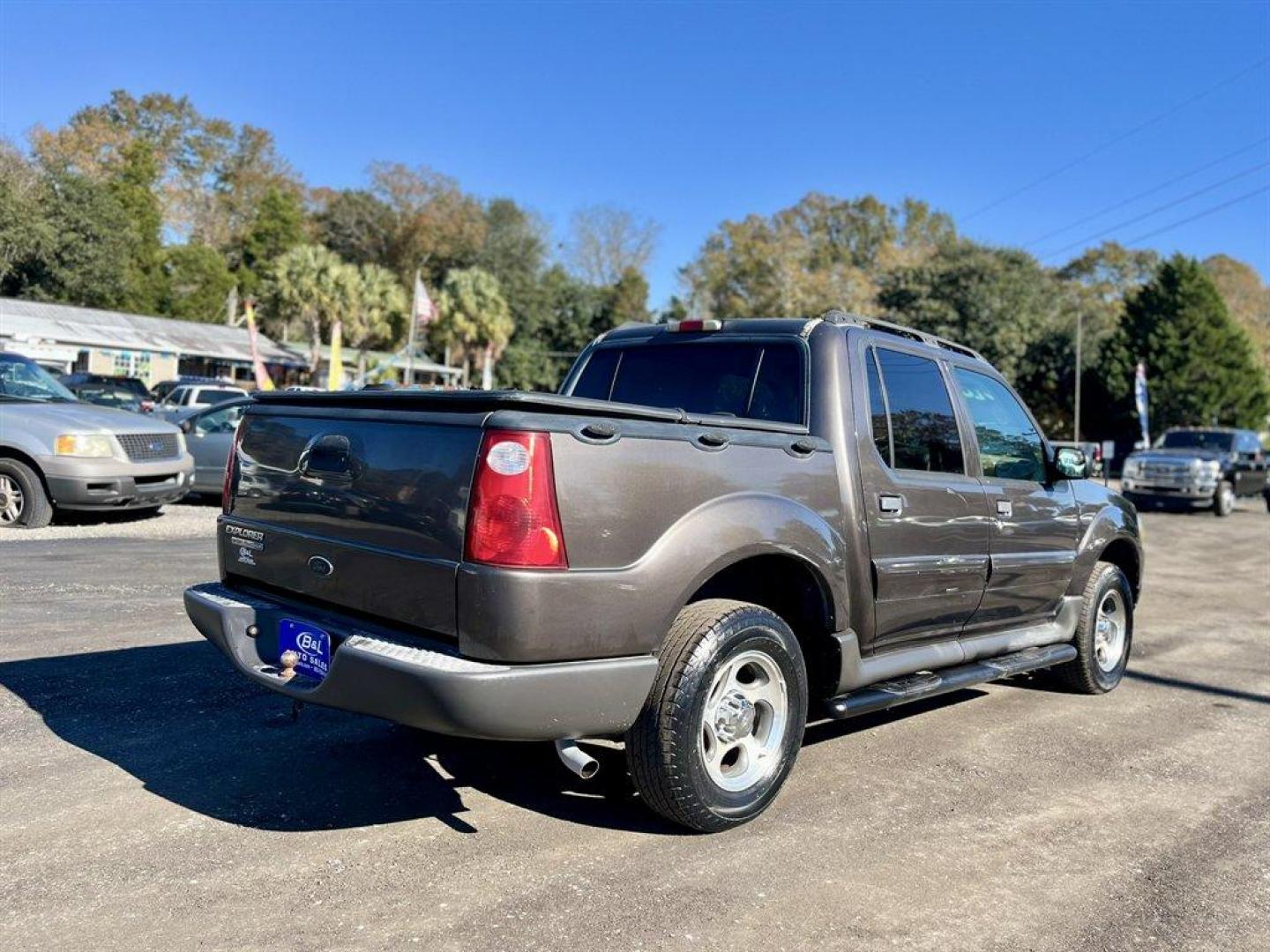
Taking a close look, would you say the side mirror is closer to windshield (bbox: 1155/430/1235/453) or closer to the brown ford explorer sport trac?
the brown ford explorer sport trac

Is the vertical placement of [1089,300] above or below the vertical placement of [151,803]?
above

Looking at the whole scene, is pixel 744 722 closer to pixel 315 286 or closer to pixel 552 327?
pixel 315 286

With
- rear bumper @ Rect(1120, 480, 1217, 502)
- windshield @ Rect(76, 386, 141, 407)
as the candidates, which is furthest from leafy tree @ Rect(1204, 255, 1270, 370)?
windshield @ Rect(76, 386, 141, 407)

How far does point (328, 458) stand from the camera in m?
3.56

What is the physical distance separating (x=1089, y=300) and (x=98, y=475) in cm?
6181

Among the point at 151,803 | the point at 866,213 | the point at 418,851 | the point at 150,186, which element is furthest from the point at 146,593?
the point at 866,213

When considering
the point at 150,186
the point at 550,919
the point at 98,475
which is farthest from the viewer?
the point at 150,186

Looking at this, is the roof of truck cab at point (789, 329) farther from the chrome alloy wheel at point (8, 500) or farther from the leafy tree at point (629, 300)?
the leafy tree at point (629, 300)

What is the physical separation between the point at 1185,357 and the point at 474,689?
4392 centimetres

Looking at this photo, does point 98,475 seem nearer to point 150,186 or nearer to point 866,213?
point 150,186

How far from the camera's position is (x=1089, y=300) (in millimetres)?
60719

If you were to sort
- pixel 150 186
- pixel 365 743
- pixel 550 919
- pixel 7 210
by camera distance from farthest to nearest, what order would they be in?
1. pixel 150 186
2. pixel 7 210
3. pixel 365 743
4. pixel 550 919

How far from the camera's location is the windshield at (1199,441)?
2320cm

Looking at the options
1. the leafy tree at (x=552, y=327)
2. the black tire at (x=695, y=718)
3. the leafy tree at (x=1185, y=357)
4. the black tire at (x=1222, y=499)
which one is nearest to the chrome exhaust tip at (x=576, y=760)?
the black tire at (x=695, y=718)
